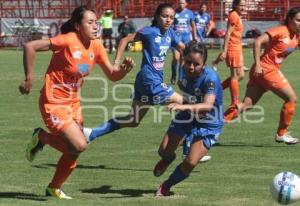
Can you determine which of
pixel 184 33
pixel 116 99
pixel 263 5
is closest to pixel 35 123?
pixel 116 99

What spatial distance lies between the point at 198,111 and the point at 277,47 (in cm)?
443

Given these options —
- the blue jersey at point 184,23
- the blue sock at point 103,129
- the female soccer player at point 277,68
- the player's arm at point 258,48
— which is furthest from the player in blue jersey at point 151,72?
the blue jersey at point 184,23

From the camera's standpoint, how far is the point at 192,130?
30.5 feet

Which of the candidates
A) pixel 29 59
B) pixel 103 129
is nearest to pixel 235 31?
pixel 103 129

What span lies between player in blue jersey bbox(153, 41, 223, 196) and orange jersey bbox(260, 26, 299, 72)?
3.76 meters

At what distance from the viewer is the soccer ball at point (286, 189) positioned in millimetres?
8297

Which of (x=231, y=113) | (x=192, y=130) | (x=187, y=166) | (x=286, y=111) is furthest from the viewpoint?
(x=231, y=113)

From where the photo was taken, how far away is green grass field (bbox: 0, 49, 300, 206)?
912cm

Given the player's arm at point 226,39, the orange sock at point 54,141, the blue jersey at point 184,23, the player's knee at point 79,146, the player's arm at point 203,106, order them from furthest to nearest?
the blue jersey at point 184,23
the player's arm at point 226,39
the orange sock at point 54,141
the player's knee at point 79,146
the player's arm at point 203,106

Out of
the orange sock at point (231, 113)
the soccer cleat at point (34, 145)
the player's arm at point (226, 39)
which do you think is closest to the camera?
the soccer cleat at point (34, 145)

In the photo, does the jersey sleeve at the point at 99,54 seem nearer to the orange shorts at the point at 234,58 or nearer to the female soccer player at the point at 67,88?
the female soccer player at the point at 67,88

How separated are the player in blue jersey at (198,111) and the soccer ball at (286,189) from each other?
3.22ft

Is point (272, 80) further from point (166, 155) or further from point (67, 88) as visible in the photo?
point (67, 88)

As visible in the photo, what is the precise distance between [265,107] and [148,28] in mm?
6499
